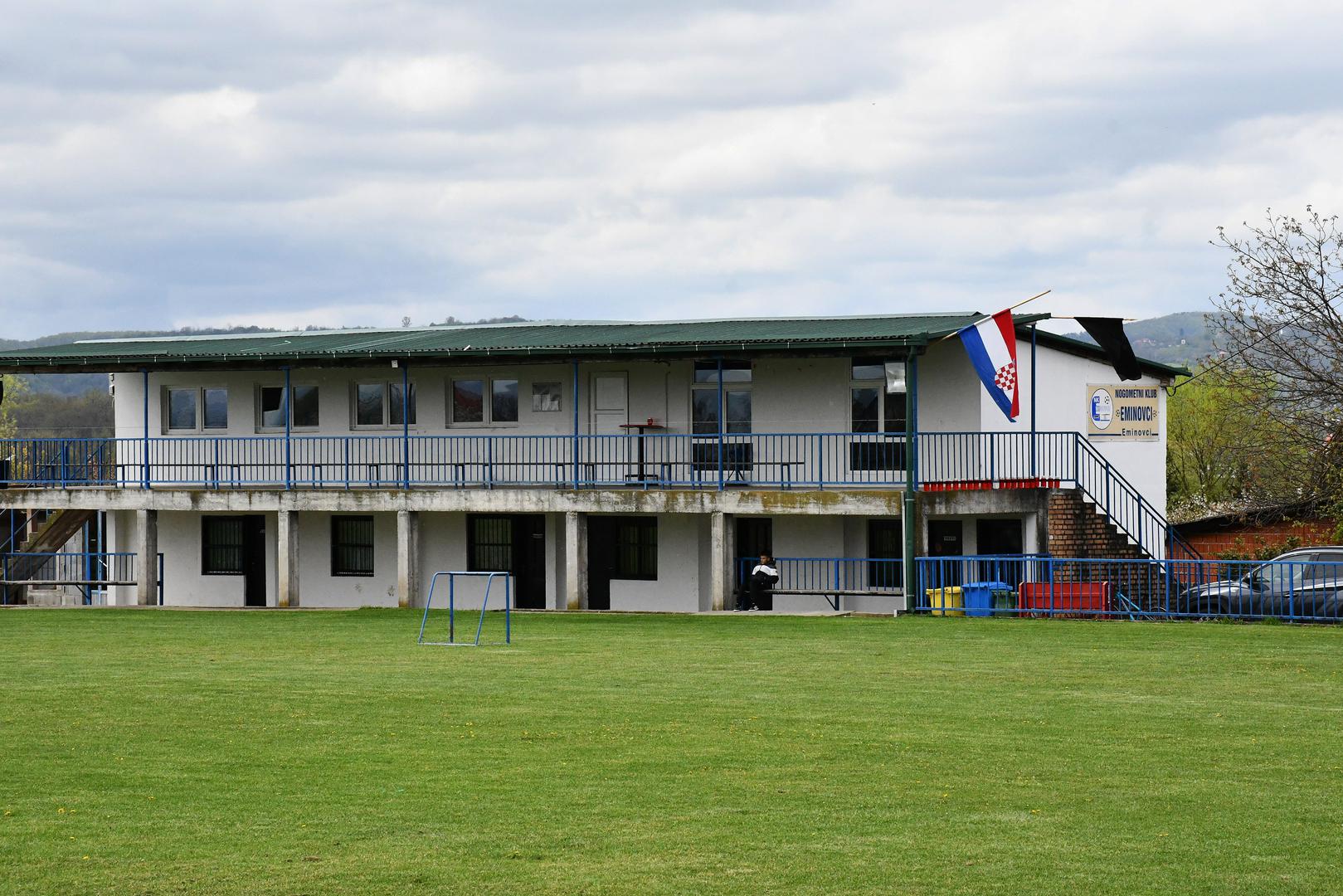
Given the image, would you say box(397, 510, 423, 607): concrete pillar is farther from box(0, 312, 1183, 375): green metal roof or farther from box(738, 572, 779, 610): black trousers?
box(738, 572, 779, 610): black trousers

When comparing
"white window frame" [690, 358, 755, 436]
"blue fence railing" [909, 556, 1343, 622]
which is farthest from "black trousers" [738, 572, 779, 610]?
"white window frame" [690, 358, 755, 436]

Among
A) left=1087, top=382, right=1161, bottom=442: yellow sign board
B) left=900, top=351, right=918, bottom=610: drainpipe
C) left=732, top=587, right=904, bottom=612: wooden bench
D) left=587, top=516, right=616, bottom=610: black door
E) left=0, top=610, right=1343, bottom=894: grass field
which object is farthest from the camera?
left=587, top=516, right=616, bottom=610: black door

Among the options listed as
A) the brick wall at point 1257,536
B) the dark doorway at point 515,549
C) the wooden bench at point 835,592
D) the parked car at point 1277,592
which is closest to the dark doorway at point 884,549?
the wooden bench at point 835,592

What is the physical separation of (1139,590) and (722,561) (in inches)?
292

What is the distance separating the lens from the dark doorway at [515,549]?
117ft

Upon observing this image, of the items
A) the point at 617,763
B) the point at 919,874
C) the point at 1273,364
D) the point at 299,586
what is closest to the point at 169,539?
the point at 299,586

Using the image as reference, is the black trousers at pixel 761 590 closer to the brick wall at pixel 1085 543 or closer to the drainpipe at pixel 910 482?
the drainpipe at pixel 910 482

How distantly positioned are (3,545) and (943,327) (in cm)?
2068

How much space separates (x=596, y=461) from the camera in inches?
1346

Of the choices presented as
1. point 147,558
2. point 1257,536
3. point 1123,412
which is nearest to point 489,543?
point 147,558

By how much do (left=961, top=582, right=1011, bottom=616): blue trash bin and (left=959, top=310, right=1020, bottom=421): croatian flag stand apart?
275 cm

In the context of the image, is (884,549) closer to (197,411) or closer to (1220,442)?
(197,411)

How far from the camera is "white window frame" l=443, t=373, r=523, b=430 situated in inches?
1393

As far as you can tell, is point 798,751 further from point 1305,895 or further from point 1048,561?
point 1048,561
